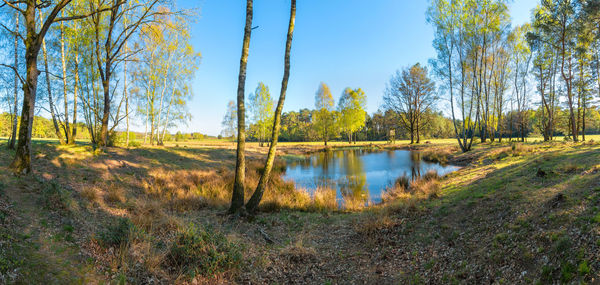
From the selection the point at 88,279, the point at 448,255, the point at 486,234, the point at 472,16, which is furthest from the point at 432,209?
the point at 472,16

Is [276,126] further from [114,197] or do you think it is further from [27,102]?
[27,102]

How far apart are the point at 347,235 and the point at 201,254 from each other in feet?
13.5

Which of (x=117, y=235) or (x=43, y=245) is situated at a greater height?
(x=43, y=245)

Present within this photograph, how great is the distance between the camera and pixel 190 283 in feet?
13.3

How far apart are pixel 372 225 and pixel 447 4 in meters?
22.1

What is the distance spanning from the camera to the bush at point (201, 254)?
440cm

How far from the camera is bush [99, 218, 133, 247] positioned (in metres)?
4.54

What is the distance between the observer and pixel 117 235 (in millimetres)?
4703

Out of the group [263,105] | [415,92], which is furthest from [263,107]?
[415,92]

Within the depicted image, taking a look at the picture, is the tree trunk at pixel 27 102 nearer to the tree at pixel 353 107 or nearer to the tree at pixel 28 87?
the tree at pixel 28 87

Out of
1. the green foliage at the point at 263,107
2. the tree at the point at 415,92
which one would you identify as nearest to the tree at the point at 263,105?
the green foliage at the point at 263,107

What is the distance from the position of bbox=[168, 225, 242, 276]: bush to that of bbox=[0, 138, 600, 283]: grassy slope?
0.16 m

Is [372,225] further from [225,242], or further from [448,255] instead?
[225,242]

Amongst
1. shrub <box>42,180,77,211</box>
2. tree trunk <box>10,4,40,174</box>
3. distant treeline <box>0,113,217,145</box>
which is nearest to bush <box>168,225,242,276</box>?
shrub <box>42,180,77,211</box>
